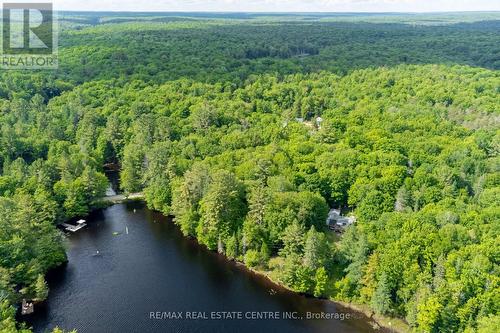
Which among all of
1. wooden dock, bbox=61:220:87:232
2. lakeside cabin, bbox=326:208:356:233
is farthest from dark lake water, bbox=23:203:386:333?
lakeside cabin, bbox=326:208:356:233

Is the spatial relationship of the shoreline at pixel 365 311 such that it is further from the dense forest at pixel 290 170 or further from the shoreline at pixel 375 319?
the dense forest at pixel 290 170

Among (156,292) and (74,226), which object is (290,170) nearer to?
(156,292)

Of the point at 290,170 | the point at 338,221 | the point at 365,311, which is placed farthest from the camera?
the point at 290,170

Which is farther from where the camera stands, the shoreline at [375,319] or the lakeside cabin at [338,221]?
the lakeside cabin at [338,221]

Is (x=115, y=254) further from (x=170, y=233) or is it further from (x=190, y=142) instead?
(x=190, y=142)

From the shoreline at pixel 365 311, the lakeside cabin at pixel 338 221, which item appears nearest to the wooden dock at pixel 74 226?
the shoreline at pixel 365 311

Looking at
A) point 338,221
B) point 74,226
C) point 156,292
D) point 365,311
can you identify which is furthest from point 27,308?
point 338,221
